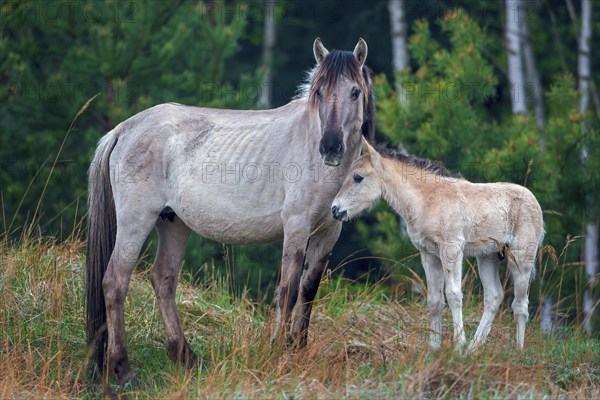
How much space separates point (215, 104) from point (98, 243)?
7.00m

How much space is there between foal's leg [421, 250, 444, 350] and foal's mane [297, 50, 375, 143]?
104 centimetres

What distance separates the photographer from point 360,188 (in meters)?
6.70

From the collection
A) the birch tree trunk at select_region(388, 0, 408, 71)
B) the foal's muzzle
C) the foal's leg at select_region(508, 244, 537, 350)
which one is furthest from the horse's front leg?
the birch tree trunk at select_region(388, 0, 408, 71)

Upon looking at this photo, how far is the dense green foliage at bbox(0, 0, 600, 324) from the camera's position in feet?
36.4

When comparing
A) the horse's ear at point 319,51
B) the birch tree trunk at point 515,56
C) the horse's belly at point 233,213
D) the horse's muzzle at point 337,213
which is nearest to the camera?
the horse's muzzle at point 337,213

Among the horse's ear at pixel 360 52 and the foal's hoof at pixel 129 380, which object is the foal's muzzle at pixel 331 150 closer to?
the horse's ear at pixel 360 52

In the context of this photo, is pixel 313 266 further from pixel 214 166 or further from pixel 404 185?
pixel 214 166

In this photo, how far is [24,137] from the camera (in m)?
15.6

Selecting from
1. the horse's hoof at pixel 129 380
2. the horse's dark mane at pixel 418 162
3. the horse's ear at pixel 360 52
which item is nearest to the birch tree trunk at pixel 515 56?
the horse's dark mane at pixel 418 162

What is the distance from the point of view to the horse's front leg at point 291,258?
686 centimetres

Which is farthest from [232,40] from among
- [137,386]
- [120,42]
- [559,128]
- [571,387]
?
[571,387]

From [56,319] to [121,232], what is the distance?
0.90m

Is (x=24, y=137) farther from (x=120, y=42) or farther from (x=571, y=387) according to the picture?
(x=571, y=387)

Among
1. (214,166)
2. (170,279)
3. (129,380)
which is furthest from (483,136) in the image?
(129,380)
